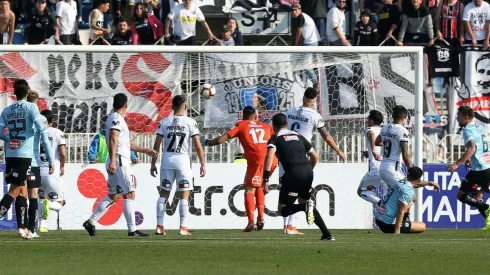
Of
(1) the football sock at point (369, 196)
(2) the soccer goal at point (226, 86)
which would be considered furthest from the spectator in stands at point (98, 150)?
(1) the football sock at point (369, 196)

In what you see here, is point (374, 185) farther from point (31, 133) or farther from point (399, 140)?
point (31, 133)

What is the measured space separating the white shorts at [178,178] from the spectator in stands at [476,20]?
11.5 metres

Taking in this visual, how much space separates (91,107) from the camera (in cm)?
2312

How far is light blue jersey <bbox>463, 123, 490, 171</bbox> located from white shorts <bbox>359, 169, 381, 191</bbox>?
1.69 m

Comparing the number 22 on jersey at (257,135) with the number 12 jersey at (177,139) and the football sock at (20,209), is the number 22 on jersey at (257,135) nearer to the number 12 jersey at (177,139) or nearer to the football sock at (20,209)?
the number 12 jersey at (177,139)

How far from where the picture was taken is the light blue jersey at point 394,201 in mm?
19672

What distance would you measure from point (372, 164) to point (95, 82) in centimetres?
545

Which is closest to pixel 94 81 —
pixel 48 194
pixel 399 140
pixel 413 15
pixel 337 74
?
pixel 48 194

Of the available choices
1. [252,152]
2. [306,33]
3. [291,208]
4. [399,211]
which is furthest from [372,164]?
[306,33]

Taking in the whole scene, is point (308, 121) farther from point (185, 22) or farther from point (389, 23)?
point (389, 23)

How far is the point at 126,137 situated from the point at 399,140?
460cm

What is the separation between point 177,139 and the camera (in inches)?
738

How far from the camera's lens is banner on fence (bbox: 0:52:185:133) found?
22.9 meters

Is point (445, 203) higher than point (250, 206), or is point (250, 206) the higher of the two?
point (250, 206)
